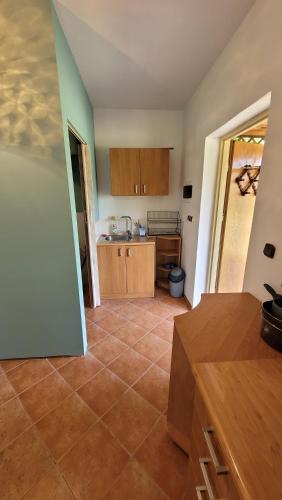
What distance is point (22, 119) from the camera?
4.44 feet

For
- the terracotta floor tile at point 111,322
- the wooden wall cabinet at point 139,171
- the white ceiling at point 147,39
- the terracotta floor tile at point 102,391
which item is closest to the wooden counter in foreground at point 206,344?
the terracotta floor tile at point 102,391

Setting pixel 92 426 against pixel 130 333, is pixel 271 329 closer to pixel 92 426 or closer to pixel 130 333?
pixel 92 426

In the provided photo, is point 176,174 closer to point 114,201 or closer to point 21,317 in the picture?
point 114,201

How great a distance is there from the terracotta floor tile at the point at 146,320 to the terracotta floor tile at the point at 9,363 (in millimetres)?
1203

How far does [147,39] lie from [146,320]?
2.63 m

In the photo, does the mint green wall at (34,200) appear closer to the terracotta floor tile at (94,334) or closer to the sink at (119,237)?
the terracotta floor tile at (94,334)

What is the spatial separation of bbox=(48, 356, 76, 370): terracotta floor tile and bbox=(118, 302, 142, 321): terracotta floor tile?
795mm

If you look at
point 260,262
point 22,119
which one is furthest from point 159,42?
point 260,262

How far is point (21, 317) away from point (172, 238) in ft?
6.88

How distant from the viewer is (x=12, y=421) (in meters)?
1.37

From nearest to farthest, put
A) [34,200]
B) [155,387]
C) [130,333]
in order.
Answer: [34,200], [155,387], [130,333]

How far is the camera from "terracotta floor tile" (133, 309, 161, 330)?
7.72ft

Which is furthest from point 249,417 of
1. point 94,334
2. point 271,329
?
point 94,334

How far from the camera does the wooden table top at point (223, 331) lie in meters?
0.88
